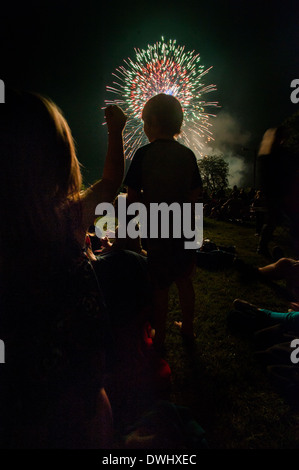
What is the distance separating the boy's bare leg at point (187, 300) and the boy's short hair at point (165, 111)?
166 cm

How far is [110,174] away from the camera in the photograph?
1463 millimetres

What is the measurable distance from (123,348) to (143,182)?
158 centimetres

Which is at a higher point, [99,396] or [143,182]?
[143,182]

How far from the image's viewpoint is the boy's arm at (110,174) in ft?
4.48

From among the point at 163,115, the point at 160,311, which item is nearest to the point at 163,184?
the point at 163,115

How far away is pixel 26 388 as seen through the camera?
1059 mm

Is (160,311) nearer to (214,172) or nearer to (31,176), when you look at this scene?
(31,176)

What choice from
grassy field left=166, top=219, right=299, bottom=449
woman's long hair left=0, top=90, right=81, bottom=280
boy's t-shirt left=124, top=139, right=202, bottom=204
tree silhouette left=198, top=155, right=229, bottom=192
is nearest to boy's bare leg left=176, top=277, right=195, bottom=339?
grassy field left=166, top=219, right=299, bottom=449

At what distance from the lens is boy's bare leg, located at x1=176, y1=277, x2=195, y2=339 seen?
275 centimetres

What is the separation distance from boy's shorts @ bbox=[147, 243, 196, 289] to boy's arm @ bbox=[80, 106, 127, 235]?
3.66 ft

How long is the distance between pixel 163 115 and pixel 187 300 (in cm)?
205
